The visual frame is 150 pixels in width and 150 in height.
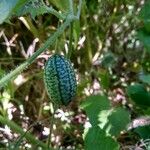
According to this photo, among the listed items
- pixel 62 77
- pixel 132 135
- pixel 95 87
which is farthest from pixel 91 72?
pixel 62 77

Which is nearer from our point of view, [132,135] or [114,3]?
[132,135]

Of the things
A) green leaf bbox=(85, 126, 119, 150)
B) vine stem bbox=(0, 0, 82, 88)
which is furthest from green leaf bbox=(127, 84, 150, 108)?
vine stem bbox=(0, 0, 82, 88)

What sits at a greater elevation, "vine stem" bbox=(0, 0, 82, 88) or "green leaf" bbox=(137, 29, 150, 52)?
"green leaf" bbox=(137, 29, 150, 52)

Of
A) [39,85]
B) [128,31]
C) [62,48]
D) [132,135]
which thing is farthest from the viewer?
[128,31]

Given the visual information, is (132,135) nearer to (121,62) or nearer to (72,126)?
(72,126)

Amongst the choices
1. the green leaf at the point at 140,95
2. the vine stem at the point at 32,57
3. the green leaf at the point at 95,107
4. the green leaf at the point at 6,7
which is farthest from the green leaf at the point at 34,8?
the green leaf at the point at 140,95

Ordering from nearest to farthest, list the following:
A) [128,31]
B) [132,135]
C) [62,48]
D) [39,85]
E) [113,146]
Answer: [113,146] → [132,135] → [62,48] → [39,85] → [128,31]

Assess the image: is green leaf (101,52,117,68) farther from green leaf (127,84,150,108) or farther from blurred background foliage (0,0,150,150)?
green leaf (127,84,150,108)
